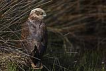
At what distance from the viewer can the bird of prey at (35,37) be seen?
4449 millimetres

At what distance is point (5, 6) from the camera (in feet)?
15.6

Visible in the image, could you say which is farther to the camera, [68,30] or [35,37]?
[68,30]

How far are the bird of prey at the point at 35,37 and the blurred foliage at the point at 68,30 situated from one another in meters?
0.17

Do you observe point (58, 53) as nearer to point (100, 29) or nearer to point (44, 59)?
point (44, 59)

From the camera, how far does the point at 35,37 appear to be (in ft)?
14.6

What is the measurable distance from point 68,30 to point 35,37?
302cm

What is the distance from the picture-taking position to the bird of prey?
4.45 m

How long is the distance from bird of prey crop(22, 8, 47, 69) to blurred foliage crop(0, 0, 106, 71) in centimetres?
17

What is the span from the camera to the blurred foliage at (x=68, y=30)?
479cm

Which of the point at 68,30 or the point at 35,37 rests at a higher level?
the point at 35,37

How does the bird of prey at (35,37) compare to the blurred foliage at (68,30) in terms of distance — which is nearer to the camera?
the bird of prey at (35,37)

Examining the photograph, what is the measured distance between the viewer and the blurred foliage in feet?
15.7

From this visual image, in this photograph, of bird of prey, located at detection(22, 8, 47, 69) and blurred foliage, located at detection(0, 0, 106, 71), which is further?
blurred foliage, located at detection(0, 0, 106, 71)

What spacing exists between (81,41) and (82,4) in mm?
666
